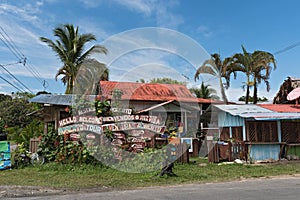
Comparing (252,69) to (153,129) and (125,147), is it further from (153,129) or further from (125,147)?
(125,147)

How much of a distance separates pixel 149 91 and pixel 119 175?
37.6ft

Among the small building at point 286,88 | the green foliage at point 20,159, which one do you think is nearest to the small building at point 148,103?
the green foliage at point 20,159

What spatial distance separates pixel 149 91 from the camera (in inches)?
802

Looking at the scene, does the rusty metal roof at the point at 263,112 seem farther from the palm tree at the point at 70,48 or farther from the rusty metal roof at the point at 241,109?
the palm tree at the point at 70,48

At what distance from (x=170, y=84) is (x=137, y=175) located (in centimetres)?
1458

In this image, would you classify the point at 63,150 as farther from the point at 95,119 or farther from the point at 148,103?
the point at 148,103

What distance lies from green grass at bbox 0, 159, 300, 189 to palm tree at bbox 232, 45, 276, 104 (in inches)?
378

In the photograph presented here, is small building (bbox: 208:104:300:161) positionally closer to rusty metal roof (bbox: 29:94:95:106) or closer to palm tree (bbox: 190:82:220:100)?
rusty metal roof (bbox: 29:94:95:106)

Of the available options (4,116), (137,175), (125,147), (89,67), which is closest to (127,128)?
(125,147)

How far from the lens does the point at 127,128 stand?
453 inches

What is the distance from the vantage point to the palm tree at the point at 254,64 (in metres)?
19.8

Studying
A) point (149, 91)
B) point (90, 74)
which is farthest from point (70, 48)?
point (149, 91)

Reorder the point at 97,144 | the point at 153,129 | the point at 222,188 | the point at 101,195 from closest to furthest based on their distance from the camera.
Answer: the point at 101,195 → the point at 222,188 → the point at 97,144 → the point at 153,129

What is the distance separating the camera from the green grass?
324 inches
